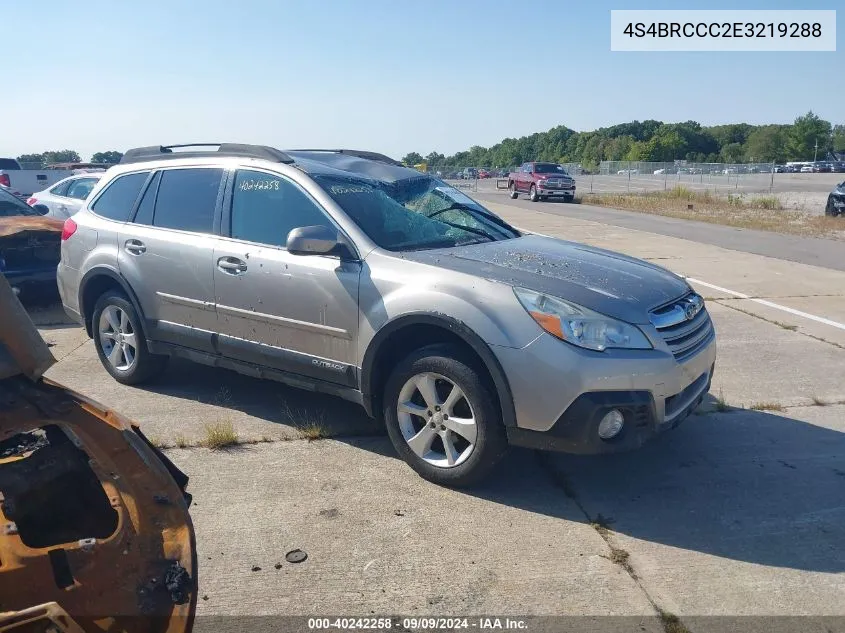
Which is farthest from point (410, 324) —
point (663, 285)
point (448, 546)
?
point (663, 285)

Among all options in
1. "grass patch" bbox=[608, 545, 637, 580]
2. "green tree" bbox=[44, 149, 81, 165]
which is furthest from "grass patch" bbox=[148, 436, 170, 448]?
"green tree" bbox=[44, 149, 81, 165]

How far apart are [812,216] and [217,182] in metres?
23.7

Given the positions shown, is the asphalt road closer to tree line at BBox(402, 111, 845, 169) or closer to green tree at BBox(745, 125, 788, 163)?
tree line at BBox(402, 111, 845, 169)

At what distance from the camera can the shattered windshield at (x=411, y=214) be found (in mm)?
4641

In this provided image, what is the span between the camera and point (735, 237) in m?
17.7

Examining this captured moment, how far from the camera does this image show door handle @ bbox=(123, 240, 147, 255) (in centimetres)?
555

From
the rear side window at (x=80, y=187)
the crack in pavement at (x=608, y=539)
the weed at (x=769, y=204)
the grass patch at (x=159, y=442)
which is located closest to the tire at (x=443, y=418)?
the crack in pavement at (x=608, y=539)

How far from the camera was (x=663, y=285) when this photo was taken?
4434 mm

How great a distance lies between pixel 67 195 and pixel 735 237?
46.7 ft

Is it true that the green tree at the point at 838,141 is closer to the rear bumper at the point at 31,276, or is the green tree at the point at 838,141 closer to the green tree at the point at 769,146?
the green tree at the point at 769,146

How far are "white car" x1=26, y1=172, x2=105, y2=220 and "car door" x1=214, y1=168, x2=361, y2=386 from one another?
9.29 metres

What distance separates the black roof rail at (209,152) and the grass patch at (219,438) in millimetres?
1782

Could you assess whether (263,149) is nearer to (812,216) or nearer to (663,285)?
(663,285)

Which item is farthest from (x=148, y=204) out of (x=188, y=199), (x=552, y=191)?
(x=552, y=191)
